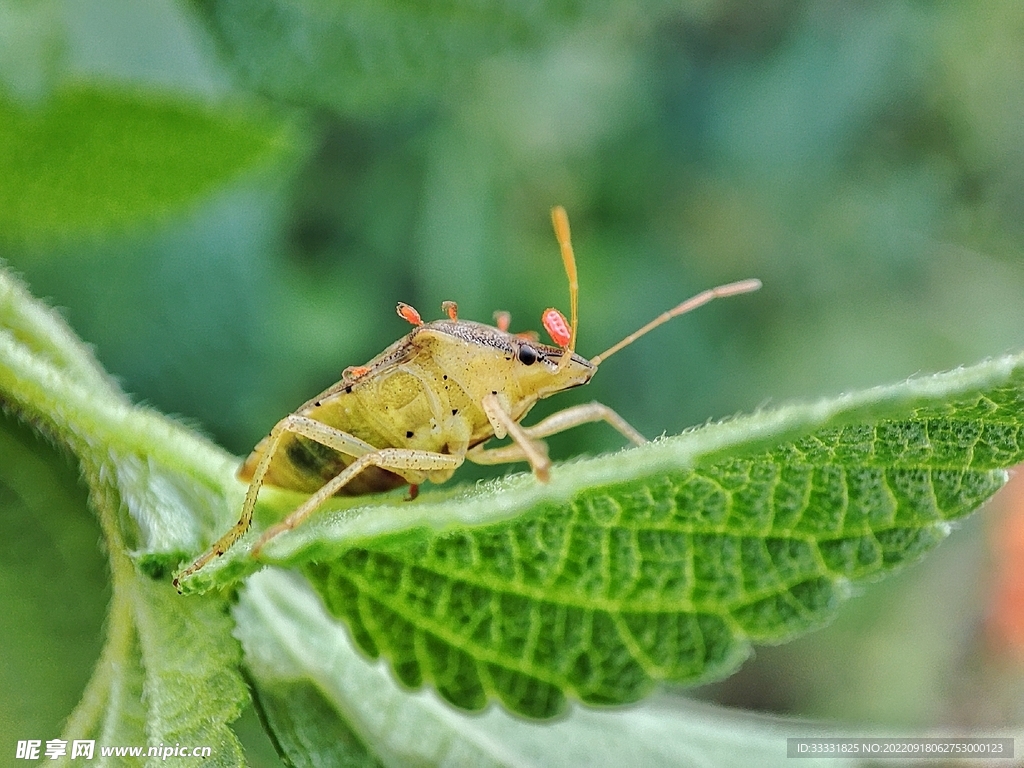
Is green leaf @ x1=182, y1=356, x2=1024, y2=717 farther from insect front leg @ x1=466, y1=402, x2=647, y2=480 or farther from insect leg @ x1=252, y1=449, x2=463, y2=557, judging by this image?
insect front leg @ x1=466, y1=402, x2=647, y2=480

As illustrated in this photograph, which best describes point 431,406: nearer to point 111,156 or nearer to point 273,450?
point 273,450

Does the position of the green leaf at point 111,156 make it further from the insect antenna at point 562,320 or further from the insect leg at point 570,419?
the insect leg at point 570,419

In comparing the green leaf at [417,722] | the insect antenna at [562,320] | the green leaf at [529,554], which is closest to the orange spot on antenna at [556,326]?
the insect antenna at [562,320]

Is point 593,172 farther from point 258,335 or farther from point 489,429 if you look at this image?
point 489,429

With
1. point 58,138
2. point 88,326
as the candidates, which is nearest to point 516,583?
point 58,138

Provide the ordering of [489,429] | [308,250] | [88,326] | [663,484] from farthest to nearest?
1. [308,250]
2. [88,326]
3. [489,429]
4. [663,484]

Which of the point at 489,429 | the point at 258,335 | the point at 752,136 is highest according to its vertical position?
the point at 752,136

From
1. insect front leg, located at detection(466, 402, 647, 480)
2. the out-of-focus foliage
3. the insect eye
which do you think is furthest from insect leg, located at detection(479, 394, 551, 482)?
the out-of-focus foliage
